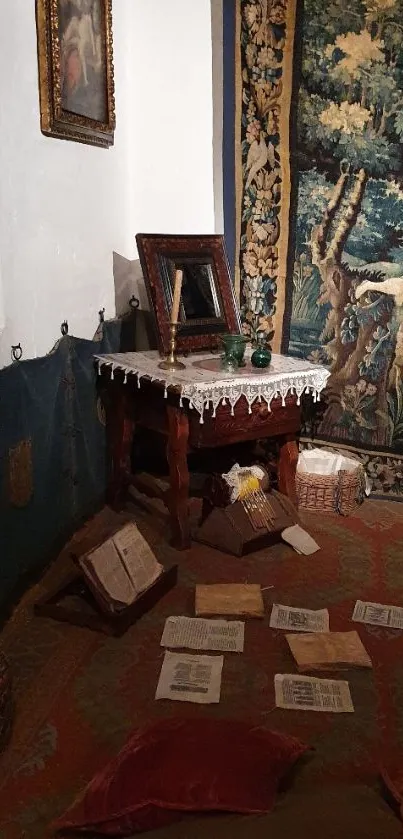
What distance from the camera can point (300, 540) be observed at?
11.7 ft

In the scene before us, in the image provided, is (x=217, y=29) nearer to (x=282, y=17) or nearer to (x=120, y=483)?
(x=282, y=17)

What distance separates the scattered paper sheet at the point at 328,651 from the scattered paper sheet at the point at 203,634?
202 mm

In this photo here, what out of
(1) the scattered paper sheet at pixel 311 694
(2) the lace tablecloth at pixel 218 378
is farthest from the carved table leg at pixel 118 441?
(1) the scattered paper sheet at pixel 311 694

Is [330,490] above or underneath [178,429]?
underneath

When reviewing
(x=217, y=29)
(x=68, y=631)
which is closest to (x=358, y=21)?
(x=217, y=29)

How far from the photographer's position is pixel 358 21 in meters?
3.66

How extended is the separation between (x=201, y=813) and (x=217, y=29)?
3.62 meters

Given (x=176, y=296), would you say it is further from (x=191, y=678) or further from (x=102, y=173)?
(x=191, y=678)

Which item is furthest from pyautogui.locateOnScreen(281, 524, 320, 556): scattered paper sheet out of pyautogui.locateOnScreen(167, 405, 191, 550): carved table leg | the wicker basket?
pyautogui.locateOnScreen(167, 405, 191, 550): carved table leg

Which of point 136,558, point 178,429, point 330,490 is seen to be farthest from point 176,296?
point 330,490

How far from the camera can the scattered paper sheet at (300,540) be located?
3529mm

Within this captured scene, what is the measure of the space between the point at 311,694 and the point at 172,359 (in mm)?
1648

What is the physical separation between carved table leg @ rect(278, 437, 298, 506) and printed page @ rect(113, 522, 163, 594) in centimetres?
103

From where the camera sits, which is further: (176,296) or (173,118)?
(173,118)
